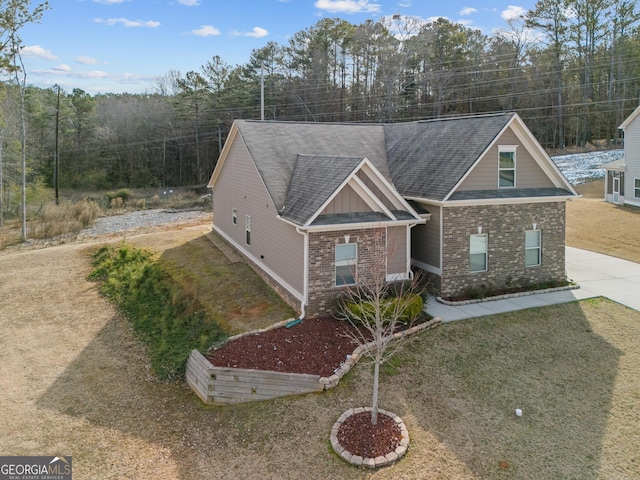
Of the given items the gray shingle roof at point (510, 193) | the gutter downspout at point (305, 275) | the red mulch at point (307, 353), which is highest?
the gray shingle roof at point (510, 193)

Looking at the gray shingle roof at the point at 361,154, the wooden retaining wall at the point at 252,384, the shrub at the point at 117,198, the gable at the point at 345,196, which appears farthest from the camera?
the shrub at the point at 117,198

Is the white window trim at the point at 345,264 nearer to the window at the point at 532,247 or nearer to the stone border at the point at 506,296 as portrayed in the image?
the stone border at the point at 506,296

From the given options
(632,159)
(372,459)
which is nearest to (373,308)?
(372,459)

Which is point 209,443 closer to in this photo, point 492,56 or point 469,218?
point 469,218

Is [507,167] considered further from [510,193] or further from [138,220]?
[138,220]

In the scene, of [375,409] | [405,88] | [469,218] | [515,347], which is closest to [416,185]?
[469,218]

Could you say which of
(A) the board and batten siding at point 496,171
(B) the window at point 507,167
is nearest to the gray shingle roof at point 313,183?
(A) the board and batten siding at point 496,171
